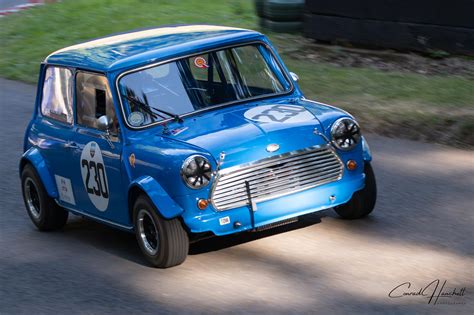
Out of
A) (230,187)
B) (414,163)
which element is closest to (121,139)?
(230,187)

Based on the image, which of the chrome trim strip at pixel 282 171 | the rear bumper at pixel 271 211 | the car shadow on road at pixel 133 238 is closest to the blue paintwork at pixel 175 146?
the rear bumper at pixel 271 211

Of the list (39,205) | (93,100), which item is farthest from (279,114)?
(39,205)

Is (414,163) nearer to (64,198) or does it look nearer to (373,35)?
(64,198)

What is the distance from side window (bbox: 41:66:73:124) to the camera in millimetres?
8391

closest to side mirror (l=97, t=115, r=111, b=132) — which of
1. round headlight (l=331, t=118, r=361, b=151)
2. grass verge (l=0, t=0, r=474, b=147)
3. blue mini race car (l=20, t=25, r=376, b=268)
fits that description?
blue mini race car (l=20, t=25, r=376, b=268)

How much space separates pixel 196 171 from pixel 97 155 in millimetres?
1167

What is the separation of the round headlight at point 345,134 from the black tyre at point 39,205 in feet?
8.84

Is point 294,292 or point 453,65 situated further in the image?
point 453,65

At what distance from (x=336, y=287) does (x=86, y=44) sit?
348 cm

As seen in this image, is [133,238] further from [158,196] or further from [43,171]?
[158,196]

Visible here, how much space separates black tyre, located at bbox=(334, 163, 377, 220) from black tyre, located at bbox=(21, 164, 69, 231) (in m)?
2.47

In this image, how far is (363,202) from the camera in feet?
25.7

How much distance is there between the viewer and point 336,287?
6.45m

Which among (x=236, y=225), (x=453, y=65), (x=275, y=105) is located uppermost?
(x=275, y=105)
